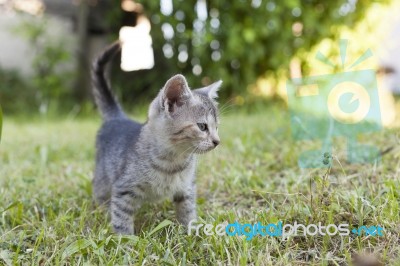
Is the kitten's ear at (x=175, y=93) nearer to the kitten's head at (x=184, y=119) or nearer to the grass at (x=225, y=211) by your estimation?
the kitten's head at (x=184, y=119)

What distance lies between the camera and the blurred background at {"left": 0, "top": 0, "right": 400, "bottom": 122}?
554cm

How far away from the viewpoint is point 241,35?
5.55 m

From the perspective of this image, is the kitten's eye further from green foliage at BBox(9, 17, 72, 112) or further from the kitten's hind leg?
green foliage at BBox(9, 17, 72, 112)

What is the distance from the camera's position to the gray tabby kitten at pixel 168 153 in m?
2.17

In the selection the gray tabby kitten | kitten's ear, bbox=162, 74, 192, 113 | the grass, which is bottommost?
the grass

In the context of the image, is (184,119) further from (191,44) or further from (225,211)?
(191,44)

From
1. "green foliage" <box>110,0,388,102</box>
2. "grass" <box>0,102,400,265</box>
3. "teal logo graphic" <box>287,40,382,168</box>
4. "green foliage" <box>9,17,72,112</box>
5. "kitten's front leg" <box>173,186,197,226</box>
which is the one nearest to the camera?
"grass" <box>0,102,400,265</box>

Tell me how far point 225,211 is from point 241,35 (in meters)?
3.64

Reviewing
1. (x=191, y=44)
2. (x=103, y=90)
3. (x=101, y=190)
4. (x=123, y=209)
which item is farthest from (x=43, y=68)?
(x=123, y=209)

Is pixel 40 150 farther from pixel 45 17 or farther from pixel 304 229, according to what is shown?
pixel 45 17

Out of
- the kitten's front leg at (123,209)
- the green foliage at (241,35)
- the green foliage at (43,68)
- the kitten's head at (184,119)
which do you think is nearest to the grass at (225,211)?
the kitten's front leg at (123,209)

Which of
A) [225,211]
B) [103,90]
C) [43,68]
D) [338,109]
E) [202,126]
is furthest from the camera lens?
[43,68]

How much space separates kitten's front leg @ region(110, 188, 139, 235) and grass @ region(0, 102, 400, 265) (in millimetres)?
54

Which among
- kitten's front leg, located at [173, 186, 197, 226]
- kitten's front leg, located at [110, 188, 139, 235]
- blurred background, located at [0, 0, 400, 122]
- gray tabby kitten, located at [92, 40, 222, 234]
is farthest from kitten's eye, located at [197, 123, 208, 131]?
blurred background, located at [0, 0, 400, 122]
